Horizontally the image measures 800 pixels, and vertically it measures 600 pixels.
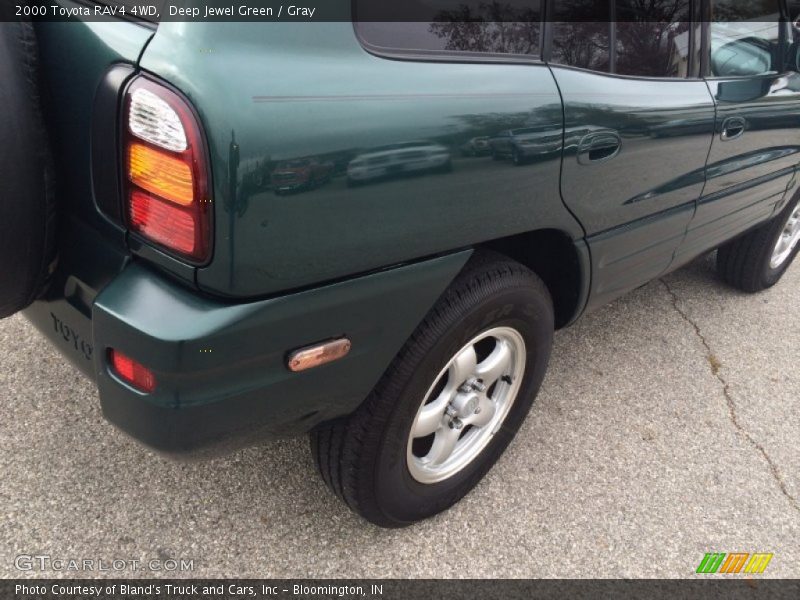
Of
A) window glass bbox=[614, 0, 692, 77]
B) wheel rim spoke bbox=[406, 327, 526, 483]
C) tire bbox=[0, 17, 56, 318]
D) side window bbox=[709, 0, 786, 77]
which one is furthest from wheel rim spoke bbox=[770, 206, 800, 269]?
tire bbox=[0, 17, 56, 318]

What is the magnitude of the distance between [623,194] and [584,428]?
97 centimetres

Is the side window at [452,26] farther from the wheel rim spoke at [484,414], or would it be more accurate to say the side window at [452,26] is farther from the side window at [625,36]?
the wheel rim spoke at [484,414]

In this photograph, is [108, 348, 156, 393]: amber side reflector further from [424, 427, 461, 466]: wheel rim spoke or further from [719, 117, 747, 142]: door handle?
[719, 117, 747, 142]: door handle

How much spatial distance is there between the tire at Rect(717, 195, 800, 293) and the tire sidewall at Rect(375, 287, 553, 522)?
74.4 inches

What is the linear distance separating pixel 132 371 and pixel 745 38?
8.89 ft

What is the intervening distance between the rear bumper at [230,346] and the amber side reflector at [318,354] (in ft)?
0.05

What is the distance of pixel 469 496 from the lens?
7.00ft

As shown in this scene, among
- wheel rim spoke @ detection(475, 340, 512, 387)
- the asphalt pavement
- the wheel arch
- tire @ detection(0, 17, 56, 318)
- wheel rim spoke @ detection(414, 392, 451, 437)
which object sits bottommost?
the asphalt pavement

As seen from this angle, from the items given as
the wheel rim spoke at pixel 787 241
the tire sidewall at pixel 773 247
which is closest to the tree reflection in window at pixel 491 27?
the tire sidewall at pixel 773 247

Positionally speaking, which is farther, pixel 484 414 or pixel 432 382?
pixel 484 414

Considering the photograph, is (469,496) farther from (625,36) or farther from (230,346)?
(625,36)

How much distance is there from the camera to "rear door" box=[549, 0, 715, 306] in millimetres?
1765

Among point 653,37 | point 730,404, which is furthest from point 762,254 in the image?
point 653,37

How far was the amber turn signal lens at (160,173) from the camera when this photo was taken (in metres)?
1.17
